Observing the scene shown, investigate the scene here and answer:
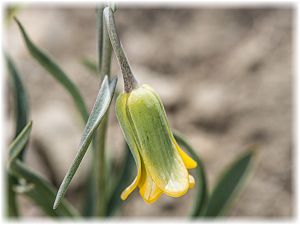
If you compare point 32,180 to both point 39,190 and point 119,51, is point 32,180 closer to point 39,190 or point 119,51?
point 39,190

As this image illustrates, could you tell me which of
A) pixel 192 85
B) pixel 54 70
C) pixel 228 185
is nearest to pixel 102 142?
pixel 54 70

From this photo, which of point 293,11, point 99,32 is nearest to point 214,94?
point 293,11

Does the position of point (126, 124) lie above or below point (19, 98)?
above

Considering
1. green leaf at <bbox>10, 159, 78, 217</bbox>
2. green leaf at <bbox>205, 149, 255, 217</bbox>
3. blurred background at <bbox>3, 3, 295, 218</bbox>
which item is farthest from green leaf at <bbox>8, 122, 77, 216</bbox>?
blurred background at <bbox>3, 3, 295, 218</bbox>

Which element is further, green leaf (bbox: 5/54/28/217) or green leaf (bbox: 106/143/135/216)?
green leaf (bbox: 106/143/135/216)

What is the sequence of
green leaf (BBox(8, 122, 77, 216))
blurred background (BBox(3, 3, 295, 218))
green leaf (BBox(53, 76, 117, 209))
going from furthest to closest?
blurred background (BBox(3, 3, 295, 218))
green leaf (BBox(8, 122, 77, 216))
green leaf (BBox(53, 76, 117, 209))

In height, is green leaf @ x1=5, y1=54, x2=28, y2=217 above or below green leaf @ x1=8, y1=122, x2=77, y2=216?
above

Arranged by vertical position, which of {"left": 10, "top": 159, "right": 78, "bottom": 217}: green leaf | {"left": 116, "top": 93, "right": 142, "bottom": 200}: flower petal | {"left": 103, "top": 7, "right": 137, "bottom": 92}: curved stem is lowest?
{"left": 10, "top": 159, "right": 78, "bottom": 217}: green leaf

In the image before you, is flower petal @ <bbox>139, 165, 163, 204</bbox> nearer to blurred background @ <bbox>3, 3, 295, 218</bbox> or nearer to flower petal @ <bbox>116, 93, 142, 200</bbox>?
flower petal @ <bbox>116, 93, 142, 200</bbox>
